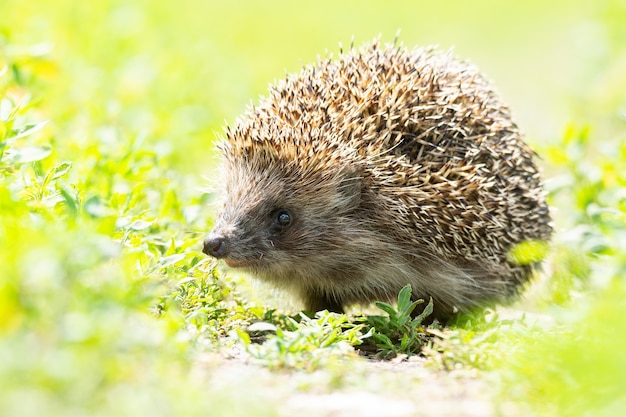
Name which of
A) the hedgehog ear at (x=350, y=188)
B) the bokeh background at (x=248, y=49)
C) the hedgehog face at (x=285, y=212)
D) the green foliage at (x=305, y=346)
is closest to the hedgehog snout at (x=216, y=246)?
the hedgehog face at (x=285, y=212)

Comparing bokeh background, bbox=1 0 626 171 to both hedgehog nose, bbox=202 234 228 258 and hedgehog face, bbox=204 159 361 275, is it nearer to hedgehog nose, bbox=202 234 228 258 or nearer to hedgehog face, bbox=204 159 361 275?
hedgehog face, bbox=204 159 361 275

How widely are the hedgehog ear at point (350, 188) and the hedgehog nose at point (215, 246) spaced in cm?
62

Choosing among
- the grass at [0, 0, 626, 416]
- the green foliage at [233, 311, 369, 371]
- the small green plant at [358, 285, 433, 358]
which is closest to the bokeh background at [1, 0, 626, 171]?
the grass at [0, 0, 626, 416]

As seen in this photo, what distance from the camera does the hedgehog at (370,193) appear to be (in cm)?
428

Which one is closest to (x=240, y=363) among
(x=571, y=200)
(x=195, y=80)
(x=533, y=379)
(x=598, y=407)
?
(x=533, y=379)

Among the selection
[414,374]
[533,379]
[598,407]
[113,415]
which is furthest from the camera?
[414,374]

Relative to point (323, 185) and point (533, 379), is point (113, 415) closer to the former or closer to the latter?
point (533, 379)

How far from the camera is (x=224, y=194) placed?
4.52m

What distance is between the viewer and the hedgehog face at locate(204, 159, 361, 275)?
423cm

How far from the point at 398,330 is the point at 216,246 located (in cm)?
87

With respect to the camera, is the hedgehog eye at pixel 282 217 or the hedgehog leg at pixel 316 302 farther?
the hedgehog leg at pixel 316 302

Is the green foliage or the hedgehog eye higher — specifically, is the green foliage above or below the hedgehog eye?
below

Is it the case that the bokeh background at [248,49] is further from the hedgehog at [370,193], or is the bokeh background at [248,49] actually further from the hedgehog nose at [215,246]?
the hedgehog nose at [215,246]

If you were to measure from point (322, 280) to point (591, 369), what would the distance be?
1895 millimetres
